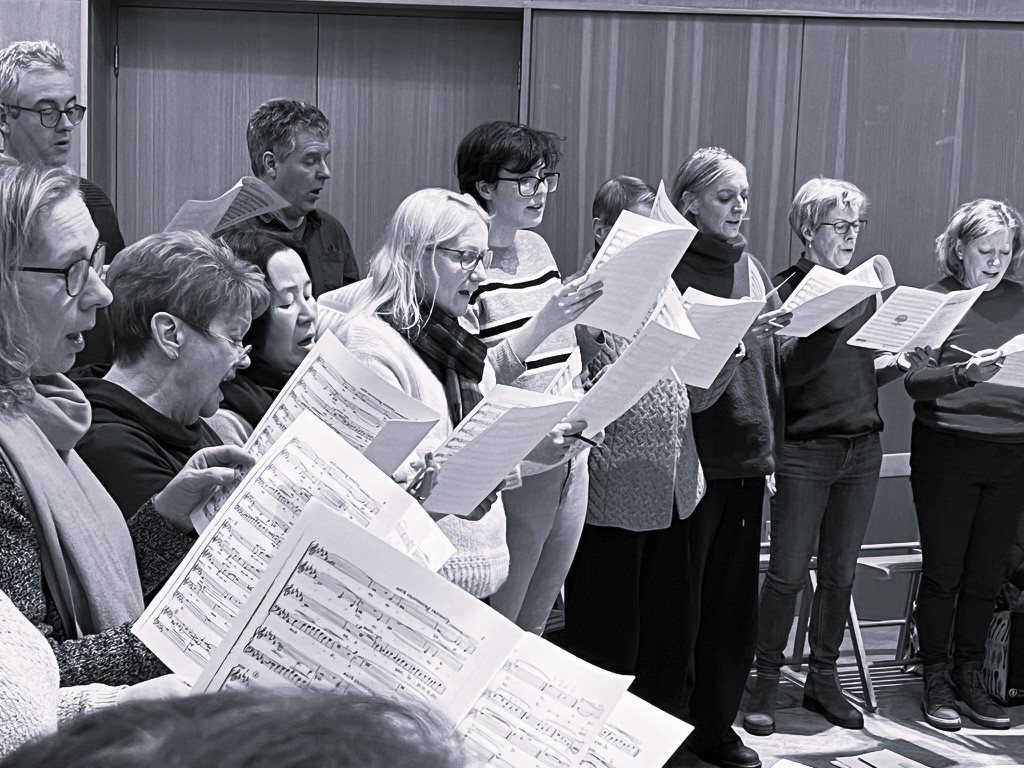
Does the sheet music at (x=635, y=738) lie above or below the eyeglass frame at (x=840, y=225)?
below

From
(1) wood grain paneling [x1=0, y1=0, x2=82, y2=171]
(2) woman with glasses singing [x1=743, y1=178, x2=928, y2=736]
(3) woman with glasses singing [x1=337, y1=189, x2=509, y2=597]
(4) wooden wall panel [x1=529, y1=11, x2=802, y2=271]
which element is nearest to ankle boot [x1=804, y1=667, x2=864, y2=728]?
(2) woman with glasses singing [x1=743, y1=178, x2=928, y2=736]

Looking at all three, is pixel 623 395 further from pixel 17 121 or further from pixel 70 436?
pixel 17 121

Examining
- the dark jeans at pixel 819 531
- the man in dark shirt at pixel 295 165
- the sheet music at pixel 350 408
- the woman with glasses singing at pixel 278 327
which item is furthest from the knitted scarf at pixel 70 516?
the dark jeans at pixel 819 531

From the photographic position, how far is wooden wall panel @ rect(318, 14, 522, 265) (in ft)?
15.7

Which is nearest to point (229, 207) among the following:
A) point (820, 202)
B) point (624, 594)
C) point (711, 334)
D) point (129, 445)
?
point (129, 445)

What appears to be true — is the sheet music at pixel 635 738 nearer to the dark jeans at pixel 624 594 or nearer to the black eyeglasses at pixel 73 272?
the black eyeglasses at pixel 73 272

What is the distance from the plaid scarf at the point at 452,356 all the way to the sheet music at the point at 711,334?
487 millimetres

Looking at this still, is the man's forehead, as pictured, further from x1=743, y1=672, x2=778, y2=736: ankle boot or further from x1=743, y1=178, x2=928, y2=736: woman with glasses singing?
x1=743, y1=672, x2=778, y2=736: ankle boot

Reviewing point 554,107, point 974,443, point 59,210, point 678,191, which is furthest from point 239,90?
point 59,210

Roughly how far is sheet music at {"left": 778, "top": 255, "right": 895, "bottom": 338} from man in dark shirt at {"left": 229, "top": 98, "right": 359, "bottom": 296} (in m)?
1.22

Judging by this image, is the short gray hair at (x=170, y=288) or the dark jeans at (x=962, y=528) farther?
the dark jeans at (x=962, y=528)

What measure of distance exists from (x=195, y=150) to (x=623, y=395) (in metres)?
3.02

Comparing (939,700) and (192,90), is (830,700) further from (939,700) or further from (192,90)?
(192,90)

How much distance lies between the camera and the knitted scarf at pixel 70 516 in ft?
4.59
